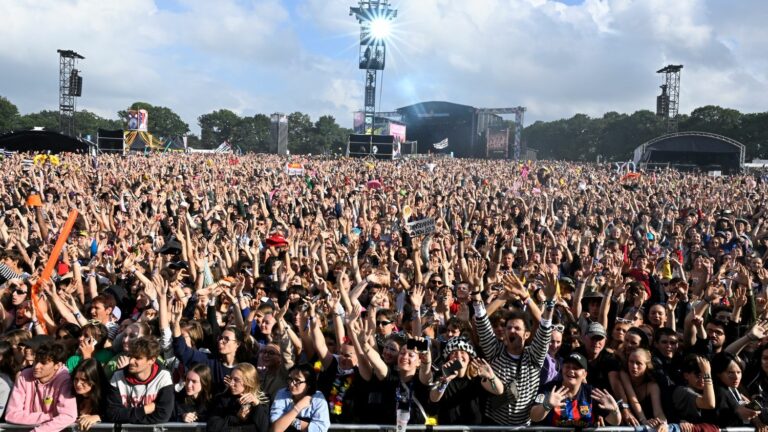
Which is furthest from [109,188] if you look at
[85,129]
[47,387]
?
[85,129]

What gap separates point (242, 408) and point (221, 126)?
125 m

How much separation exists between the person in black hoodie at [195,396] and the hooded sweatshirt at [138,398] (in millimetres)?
116

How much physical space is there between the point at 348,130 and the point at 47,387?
127 metres

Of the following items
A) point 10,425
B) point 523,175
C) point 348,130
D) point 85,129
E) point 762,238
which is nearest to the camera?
point 10,425

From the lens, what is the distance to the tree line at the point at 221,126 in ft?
363

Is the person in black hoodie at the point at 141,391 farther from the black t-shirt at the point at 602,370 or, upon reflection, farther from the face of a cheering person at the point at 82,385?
the black t-shirt at the point at 602,370

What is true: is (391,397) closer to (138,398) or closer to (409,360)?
(409,360)

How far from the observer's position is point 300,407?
13.8 feet

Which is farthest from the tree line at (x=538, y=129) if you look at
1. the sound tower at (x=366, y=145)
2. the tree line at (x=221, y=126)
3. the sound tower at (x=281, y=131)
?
the sound tower at (x=366, y=145)

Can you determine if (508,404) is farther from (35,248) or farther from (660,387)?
(35,248)

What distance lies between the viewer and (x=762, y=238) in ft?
42.1

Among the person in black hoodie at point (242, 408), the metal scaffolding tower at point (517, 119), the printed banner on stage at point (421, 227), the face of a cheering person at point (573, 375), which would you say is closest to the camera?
the person in black hoodie at point (242, 408)

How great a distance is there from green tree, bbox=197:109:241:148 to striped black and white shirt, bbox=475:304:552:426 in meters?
121

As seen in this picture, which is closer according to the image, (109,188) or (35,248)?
(35,248)
